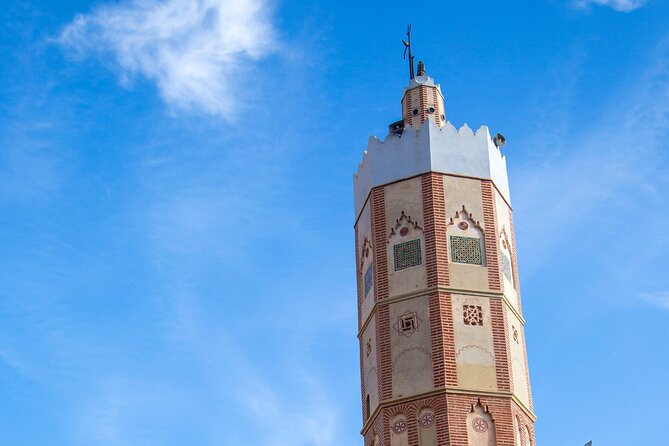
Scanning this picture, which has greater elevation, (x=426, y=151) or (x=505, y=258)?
(x=426, y=151)

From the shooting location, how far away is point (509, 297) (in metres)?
22.8

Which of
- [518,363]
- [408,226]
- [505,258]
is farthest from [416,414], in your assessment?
[505,258]

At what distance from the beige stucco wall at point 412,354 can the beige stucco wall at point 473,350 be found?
1.62ft

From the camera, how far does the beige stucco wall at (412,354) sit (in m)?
21.5

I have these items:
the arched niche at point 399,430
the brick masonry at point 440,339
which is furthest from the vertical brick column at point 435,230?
the arched niche at point 399,430

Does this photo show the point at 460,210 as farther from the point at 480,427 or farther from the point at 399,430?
the point at 399,430

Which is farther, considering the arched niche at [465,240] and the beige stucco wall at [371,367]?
the arched niche at [465,240]

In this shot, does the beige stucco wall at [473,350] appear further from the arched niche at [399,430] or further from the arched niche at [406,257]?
the arched niche at [399,430]

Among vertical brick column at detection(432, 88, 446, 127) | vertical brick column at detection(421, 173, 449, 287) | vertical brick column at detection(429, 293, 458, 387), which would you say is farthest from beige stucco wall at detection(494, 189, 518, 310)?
vertical brick column at detection(432, 88, 446, 127)

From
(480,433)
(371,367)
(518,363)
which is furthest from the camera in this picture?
(371,367)

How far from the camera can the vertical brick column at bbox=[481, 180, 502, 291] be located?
74.0ft

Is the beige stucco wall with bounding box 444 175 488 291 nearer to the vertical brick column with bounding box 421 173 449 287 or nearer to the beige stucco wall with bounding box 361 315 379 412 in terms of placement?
the vertical brick column with bounding box 421 173 449 287

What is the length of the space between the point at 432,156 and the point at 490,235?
1818 millimetres

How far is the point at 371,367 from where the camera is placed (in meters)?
22.6
